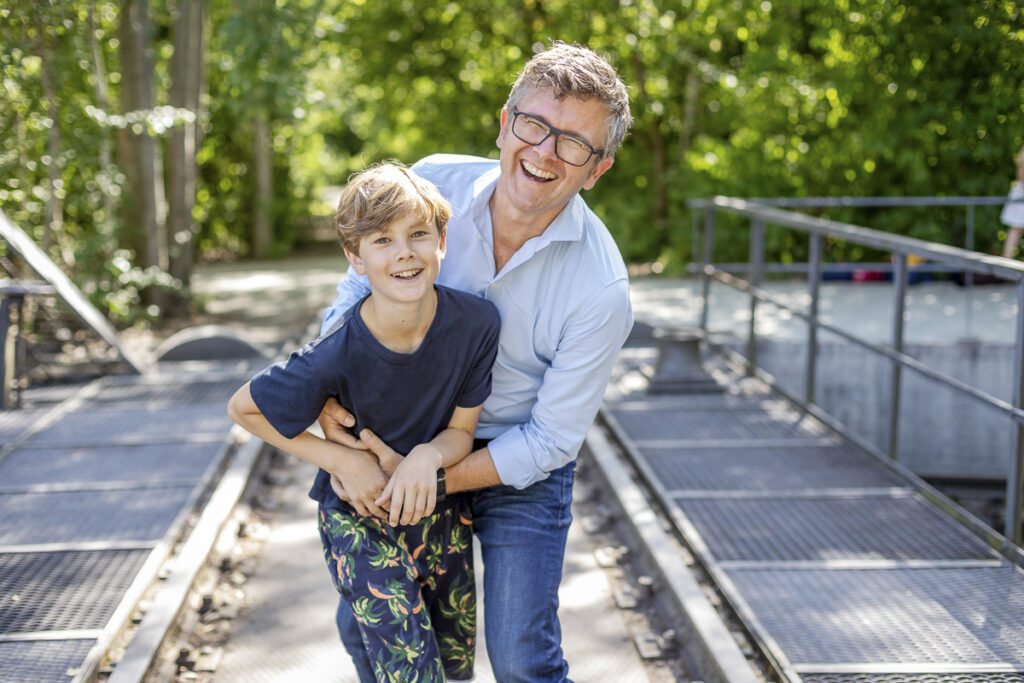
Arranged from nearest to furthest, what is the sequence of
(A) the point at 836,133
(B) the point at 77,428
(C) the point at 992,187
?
(B) the point at 77,428 < (C) the point at 992,187 < (A) the point at 836,133

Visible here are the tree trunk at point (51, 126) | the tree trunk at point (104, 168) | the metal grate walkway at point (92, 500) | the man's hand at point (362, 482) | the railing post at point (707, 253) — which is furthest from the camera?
the tree trunk at point (104, 168)

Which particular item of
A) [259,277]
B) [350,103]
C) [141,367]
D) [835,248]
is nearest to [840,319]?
[835,248]

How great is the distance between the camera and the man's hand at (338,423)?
273 centimetres

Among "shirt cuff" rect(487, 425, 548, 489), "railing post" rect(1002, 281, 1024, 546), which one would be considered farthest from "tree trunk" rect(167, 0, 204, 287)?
"shirt cuff" rect(487, 425, 548, 489)

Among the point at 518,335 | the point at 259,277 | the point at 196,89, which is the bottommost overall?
the point at 259,277

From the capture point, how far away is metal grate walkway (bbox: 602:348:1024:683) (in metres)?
3.70

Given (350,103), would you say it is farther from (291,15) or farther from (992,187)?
(992,187)

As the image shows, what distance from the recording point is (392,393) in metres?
2.70

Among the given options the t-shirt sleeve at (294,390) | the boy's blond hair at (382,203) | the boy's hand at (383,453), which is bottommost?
the boy's hand at (383,453)

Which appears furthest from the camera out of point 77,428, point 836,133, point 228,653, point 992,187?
point 836,133

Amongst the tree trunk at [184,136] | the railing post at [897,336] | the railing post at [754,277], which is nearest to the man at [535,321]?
the railing post at [897,336]

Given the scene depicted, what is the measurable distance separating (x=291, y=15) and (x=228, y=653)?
26.0ft

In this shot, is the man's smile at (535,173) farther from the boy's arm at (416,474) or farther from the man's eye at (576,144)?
the boy's arm at (416,474)

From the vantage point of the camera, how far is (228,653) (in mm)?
4090
